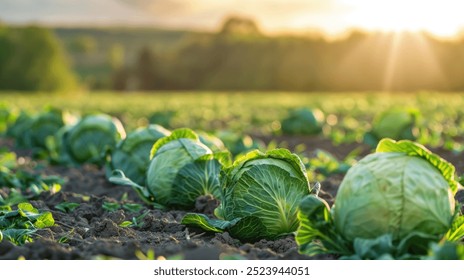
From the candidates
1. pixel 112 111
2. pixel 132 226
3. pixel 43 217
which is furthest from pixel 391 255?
pixel 112 111

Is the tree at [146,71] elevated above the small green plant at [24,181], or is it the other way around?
the small green plant at [24,181]

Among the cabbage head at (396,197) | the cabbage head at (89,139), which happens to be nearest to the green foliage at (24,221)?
the cabbage head at (396,197)

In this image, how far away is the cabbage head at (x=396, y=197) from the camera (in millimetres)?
3211

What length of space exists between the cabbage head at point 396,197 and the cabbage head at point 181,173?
5.78ft

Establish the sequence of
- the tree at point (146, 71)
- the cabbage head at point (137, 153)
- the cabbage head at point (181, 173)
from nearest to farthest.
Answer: the cabbage head at point (181, 173), the cabbage head at point (137, 153), the tree at point (146, 71)

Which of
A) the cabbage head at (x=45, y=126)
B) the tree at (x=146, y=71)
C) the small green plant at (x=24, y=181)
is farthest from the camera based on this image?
the tree at (x=146, y=71)

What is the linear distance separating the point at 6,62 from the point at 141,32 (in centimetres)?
5040

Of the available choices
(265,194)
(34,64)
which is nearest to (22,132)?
(265,194)

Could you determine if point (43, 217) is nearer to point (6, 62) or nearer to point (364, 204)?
point (364, 204)

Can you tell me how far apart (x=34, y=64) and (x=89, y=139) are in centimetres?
5092

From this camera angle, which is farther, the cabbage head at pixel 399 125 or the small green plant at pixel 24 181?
the cabbage head at pixel 399 125

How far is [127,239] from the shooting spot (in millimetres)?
3920

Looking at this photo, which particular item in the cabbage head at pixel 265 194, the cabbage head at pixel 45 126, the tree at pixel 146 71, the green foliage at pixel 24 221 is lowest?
the tree at pixel 146 71

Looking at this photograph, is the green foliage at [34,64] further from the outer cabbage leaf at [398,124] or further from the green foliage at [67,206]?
the green foliage at [67,206]
